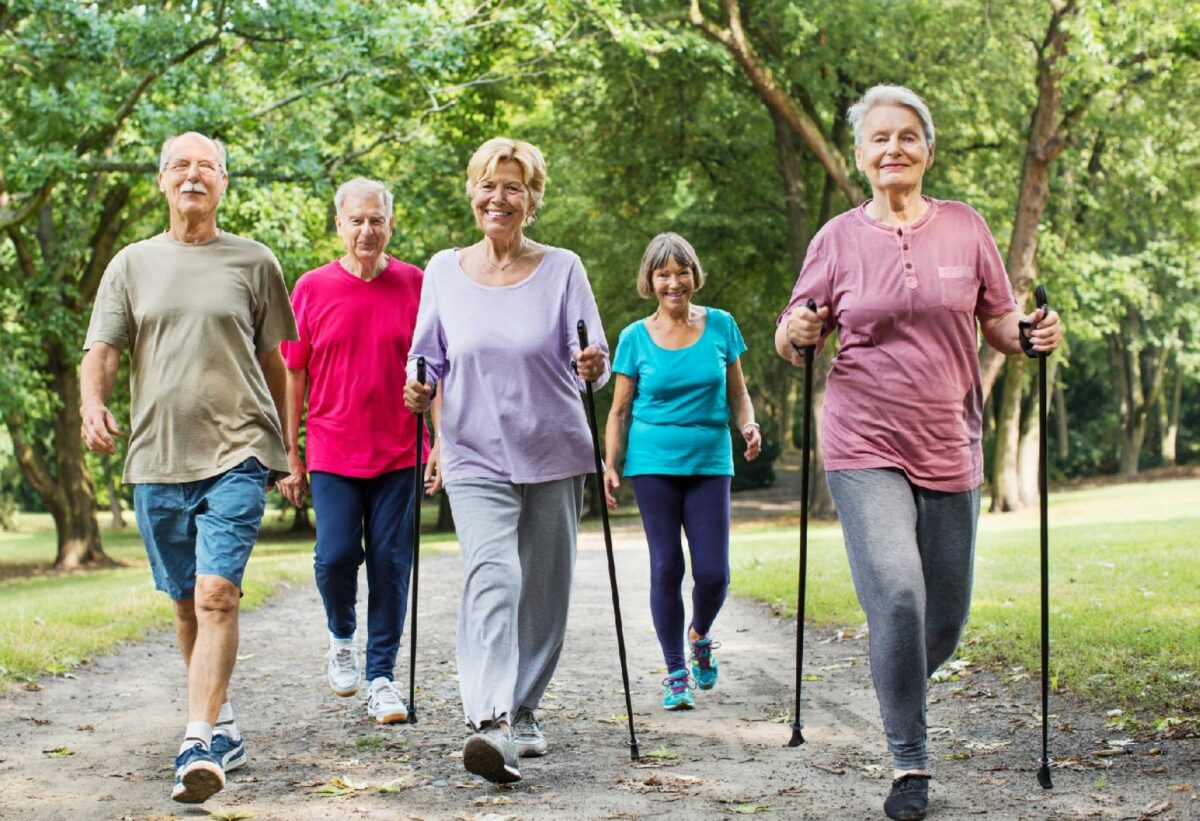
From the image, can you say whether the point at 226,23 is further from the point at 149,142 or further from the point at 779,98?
the point at 779,98

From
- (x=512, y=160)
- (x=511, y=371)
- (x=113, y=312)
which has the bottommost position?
(x=511, y=371)

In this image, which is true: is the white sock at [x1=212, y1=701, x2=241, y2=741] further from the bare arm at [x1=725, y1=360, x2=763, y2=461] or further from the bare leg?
the bare arm at [x1=725, y1=360, x2=763, y2=461]

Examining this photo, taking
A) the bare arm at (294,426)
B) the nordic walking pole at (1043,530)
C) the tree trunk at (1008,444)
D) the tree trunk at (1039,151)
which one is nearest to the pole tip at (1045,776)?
the nordic walking pole at (1043,530)

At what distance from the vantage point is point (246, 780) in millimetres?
5590

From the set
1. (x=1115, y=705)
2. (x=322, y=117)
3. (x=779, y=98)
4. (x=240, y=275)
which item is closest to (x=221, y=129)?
(x=322, y=117)

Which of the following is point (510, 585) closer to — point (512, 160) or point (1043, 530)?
point (512, 160)

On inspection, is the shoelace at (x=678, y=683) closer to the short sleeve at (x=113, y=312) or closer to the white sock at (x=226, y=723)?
the white sock at (x=226, y=723)

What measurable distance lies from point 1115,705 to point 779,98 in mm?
18838

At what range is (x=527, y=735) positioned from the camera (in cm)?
602

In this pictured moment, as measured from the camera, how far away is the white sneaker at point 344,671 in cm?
729

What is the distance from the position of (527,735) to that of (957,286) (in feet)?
7.98

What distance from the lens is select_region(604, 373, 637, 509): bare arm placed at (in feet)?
25.8

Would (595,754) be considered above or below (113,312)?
below

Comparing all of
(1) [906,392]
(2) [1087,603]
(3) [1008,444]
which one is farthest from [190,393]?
(3) [1008,444]
